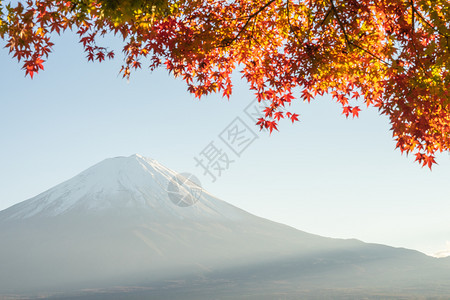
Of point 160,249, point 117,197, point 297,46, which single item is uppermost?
point 117,197

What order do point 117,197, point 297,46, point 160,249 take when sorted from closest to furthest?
1. point 297,46
2. point 160,249
3. point 117,197

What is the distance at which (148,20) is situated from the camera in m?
4.71

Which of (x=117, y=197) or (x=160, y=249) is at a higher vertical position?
(x=117, y=197)

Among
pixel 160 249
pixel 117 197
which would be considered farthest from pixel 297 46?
pixel 117 197

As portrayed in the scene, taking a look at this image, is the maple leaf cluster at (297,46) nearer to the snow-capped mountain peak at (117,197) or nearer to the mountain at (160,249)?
the mountain at (160,249)

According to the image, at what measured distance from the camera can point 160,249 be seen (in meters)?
141

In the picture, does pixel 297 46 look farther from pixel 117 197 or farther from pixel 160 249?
pixel 117 197

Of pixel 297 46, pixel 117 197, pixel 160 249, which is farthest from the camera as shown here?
pixel 117 197

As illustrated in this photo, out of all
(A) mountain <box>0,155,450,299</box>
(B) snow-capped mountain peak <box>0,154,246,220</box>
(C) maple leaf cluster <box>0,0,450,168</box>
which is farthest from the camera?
(B) snow-capped mountain peak <box>0,154,246,220</box>

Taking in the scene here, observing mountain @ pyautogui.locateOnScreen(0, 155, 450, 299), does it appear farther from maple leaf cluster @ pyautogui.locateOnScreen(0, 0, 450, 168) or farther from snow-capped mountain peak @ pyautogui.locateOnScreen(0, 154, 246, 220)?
maple leaf cluster @ pyautogui.locateOnScreen(0, 0, 450, 168)

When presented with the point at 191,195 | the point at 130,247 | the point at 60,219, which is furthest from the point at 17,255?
the point at 191,195

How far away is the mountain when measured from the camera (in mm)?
122062

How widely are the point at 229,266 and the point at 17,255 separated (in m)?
72.0

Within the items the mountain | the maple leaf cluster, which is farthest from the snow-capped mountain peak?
the maple leaf cluster
